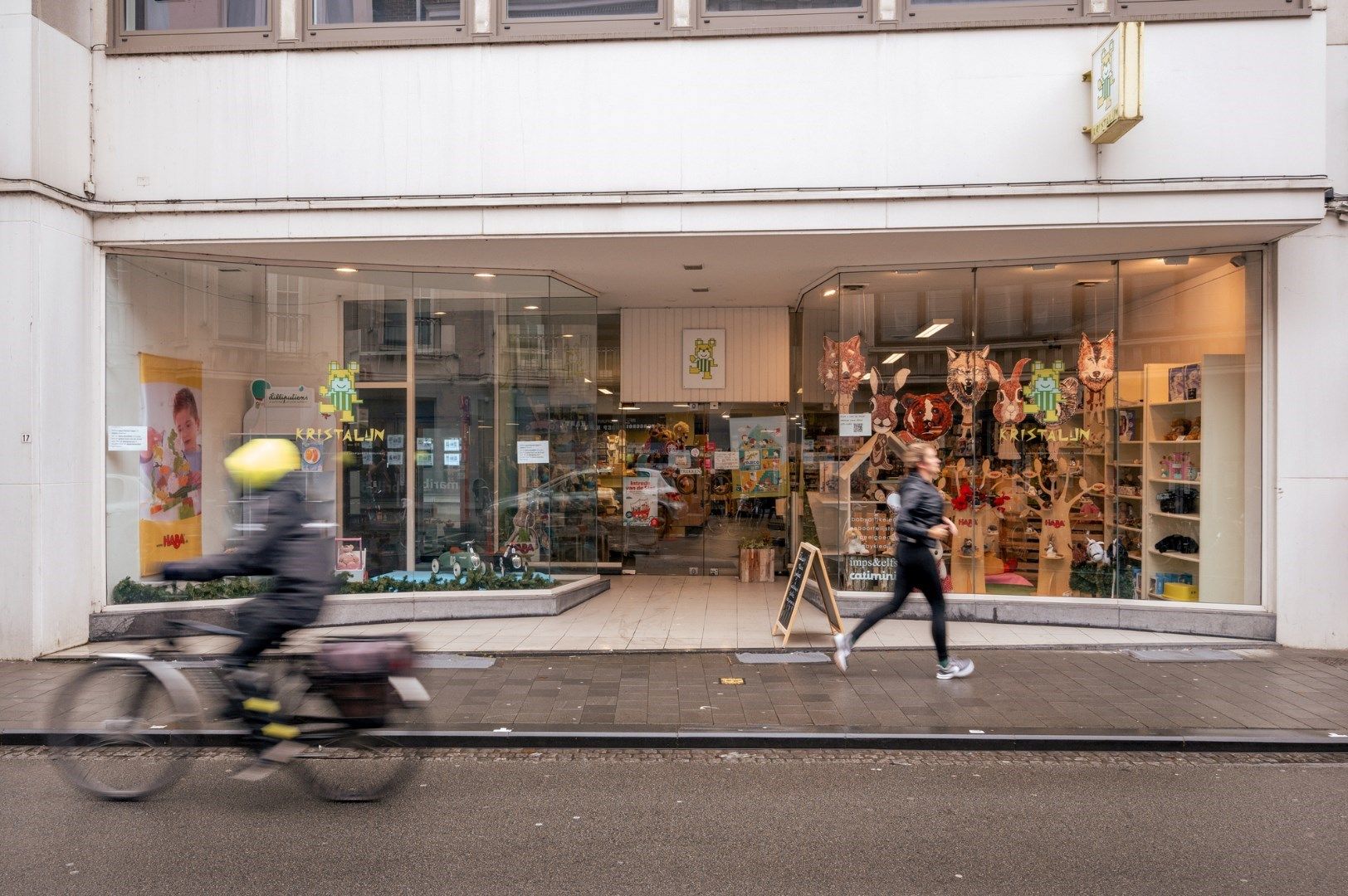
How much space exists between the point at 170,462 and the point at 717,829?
7941 millimetres

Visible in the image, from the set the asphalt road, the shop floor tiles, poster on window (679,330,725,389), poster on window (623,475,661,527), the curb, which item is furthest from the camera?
poster on window (623,475,661,527)

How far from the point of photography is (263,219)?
9.11 m

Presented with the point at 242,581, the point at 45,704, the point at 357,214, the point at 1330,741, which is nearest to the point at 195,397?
the point at 242,581

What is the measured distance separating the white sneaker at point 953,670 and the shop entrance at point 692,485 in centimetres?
550

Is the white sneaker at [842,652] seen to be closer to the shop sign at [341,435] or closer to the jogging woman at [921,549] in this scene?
the jogging woman at [921,549]

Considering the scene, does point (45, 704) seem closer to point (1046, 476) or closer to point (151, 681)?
point (151, 681)

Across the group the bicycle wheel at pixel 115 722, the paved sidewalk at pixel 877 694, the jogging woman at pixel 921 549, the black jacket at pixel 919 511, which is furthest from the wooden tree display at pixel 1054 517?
the bicycle wheel at pixel 115 722

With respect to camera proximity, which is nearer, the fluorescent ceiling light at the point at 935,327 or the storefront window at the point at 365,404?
the storefront window at the point at 365,404

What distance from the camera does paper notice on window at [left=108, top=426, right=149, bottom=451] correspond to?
9.35 m

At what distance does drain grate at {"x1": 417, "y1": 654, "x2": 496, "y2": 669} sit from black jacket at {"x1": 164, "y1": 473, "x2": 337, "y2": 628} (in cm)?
321

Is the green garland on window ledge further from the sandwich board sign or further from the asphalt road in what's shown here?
the asphalt road

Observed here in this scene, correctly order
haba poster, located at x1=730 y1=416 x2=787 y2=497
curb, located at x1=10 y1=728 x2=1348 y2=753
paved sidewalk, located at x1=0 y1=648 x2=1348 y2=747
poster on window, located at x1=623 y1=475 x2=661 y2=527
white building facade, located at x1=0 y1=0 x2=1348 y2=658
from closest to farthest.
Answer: curb, located at x1=10 y1=728 x2=1348 y2=753, paved sidewalk, located at x1=0 y1=648 x2=1348 y2=747, white building facade, located at x1=0 y1=0 x2=1348 y2=658, haba poster, located at x1=730 y1=416 x2=787 y2=497, poster on window, located at x1=623 y1=475 x2=661 y2=527

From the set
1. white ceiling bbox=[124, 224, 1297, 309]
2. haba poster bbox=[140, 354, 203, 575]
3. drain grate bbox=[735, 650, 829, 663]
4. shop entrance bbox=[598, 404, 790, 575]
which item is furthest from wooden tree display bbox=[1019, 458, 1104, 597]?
haba poster bbox=[140, 354, 203, 575]

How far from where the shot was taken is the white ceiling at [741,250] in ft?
29.5
